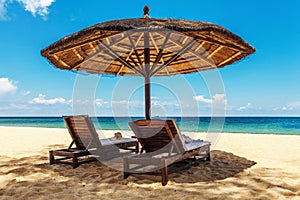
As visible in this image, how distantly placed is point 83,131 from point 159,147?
1504mm

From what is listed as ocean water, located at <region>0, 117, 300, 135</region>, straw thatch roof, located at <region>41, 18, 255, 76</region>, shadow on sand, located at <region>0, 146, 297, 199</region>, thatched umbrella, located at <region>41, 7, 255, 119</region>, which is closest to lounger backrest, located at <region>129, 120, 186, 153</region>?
shadow on sand, located at <region>0, 146, 297, 199</region>

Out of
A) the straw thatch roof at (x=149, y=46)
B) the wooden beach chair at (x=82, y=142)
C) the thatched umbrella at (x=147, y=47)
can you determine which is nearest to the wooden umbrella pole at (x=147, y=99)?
the thatched umbrella at (x=147, y=47)

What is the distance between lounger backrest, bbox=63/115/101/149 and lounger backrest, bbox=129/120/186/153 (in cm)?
93

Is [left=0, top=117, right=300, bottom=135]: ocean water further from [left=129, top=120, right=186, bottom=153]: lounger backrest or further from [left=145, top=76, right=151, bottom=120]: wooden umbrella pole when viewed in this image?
[left=129, top=120, right=186, bottom=153]: lounger backrest

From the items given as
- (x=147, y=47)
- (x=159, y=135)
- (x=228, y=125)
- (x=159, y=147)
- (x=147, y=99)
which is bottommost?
(x=228, y=125)

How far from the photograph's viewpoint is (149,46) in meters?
5.06

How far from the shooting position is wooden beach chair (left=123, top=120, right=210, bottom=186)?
3492 mm

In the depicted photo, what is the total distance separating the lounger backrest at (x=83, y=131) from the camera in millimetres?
4441

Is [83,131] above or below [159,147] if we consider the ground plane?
above

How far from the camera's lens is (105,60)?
6422 mm

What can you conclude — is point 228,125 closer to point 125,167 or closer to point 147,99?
point 147,99

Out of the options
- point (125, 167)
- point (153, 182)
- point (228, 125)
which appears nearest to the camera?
point (153, 182)

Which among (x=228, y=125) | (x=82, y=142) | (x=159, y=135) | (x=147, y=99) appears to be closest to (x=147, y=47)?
(x=147, y=99)

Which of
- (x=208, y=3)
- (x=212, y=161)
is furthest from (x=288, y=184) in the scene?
(x=208, y=3)
